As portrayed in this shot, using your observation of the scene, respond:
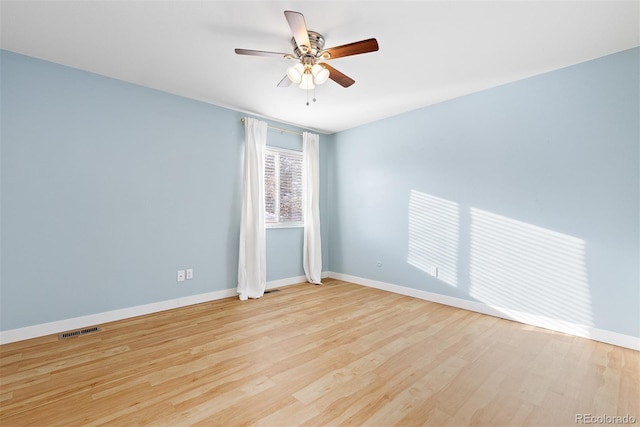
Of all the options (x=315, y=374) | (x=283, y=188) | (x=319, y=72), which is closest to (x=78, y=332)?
(x=315, y=374)

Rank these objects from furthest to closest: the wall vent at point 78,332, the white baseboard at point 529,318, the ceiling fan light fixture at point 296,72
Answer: the wall vent at point 78,332 < the white baseboard at point 529,318 < the ceiling fan light fixture at point 296,72

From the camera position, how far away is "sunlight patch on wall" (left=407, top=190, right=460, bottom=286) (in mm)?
3520

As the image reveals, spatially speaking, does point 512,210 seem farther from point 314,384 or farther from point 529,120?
point 314,384

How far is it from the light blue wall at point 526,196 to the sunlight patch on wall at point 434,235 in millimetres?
14

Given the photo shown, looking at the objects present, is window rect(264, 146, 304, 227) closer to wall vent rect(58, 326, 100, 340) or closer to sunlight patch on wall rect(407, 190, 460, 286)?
sunlight patch on wall rect(407, 190, 460, 286)

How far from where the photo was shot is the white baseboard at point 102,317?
252 centimetres

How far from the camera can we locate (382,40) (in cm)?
236

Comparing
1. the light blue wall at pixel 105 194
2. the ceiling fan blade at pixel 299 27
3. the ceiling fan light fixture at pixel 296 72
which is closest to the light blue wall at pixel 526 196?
the ceiling fan light fixture at pixel 296 72

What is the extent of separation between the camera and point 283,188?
4.54 m

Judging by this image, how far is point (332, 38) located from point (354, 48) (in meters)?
0.38

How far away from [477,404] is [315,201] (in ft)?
11.7

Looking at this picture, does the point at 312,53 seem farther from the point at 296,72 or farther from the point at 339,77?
the point at 339,77

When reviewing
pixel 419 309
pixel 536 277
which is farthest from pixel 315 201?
pixel 536 277

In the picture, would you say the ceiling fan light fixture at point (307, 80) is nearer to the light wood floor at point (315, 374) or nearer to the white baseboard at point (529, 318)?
the light wood floor at point (315, 374)
